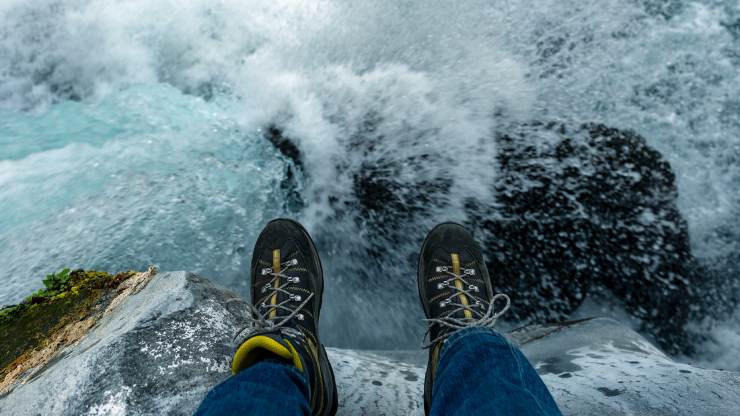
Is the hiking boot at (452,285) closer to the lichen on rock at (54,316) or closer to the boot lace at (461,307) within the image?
the boot lace at (461,307)

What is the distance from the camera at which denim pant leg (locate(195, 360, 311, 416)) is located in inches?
43.2

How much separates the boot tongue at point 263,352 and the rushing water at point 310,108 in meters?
1.30

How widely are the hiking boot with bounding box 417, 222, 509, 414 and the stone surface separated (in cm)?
29

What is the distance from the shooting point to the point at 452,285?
2.00 metres

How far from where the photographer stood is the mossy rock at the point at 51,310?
180 centimetres

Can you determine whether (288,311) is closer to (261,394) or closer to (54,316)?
(261,394)

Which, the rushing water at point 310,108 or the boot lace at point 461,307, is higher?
the rushing water at point 310,108

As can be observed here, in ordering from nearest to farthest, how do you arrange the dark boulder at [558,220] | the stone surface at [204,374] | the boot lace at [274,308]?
the stone surface at [204,374], the boot lace at [274,308], the dark boulder at [558,220]

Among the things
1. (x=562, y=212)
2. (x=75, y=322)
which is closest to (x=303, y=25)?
(x=562, y=212)

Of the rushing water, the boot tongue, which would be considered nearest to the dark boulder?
the rushing water

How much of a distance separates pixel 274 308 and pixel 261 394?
67cm

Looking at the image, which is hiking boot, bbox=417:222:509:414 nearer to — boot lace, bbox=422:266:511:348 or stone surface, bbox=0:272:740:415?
boot lace, bbox=422:266:511:348

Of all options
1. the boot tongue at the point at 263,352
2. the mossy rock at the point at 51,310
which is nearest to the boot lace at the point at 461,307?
the boot tongue at the point at 263,352

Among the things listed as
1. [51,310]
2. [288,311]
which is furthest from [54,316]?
[288,311]
